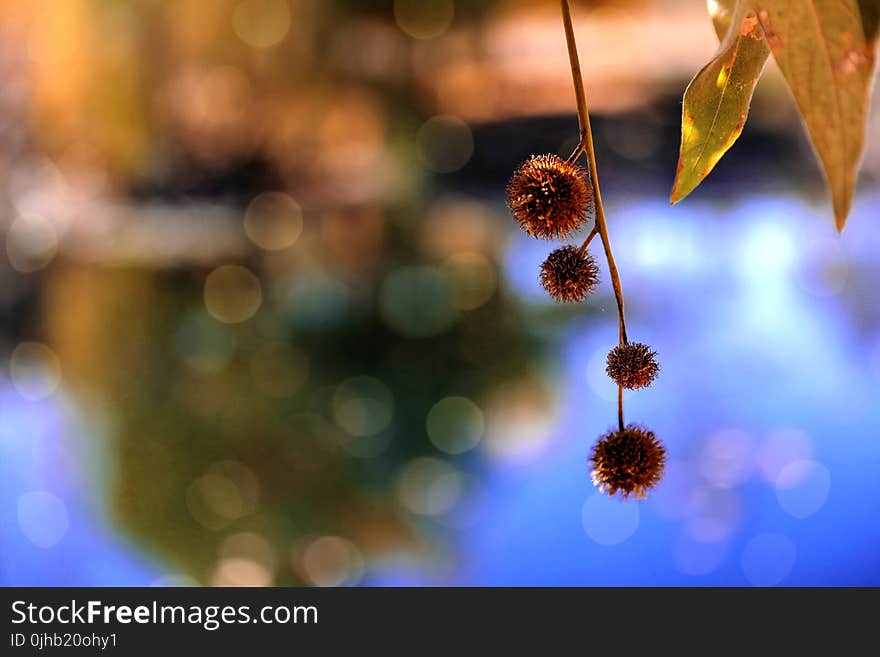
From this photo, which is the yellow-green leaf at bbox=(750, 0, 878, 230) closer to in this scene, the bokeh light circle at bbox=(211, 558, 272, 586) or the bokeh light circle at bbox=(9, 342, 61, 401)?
the bokeh light circle at bbox=(211, 558, 272, 586)

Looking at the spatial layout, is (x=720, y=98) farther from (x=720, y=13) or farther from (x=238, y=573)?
(x=238, y=573)

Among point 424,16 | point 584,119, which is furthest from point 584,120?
point 424,16

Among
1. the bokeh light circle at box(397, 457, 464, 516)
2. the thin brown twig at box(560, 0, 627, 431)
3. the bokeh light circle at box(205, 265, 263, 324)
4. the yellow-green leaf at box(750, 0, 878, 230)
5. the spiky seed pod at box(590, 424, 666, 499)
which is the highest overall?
the bokeh light circle at box(205, 265, 263, 324)

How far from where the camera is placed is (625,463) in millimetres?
387

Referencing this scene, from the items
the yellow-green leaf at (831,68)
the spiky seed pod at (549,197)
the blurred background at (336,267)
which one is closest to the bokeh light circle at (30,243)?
the blurred background at (336,267)

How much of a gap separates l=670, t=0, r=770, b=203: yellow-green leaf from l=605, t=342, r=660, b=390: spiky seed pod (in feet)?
0.23

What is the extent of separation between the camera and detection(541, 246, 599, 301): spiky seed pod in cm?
37

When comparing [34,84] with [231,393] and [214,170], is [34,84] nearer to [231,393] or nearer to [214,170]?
[214,170]

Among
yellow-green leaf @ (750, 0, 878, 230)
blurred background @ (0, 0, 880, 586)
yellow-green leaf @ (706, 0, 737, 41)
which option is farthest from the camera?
blurred background @ (0, 0, 880, 586)

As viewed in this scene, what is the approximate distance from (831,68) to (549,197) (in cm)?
17

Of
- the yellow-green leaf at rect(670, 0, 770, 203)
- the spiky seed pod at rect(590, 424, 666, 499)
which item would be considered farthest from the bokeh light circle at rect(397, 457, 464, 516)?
the yellow-green leaf at rect(670, 0, 770, 203)

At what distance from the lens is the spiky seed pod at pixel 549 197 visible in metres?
0.36

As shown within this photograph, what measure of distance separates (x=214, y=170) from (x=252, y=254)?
0.75ft

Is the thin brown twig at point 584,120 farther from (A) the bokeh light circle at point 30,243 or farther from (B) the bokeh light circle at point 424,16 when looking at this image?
(A) the bokeh light circle at point 30,243
